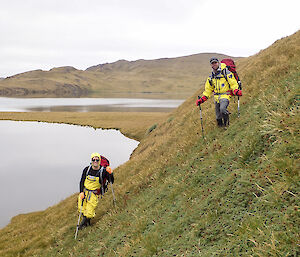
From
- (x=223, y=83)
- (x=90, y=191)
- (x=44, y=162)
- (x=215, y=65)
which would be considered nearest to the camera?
(x=215, y=65)

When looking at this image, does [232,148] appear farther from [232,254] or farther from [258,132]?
[232,254]

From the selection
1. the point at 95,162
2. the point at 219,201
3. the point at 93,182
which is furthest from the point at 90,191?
the point at 219,201

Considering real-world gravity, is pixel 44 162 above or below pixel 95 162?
below

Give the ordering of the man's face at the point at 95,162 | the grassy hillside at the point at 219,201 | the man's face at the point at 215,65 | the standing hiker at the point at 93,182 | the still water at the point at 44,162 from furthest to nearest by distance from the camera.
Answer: the still water at the point at 44,162 → the standing hiker at the point at 93,182 → the man's face at the point at 95,162 → the man's face at the point at 215,65 → the grassy hillside at the point at 219,201

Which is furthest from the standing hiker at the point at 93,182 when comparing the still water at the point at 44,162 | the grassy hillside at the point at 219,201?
the still water at the point at 44,162

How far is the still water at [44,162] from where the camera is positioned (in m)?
22.9

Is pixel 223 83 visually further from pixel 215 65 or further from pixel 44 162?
pixel 44 162

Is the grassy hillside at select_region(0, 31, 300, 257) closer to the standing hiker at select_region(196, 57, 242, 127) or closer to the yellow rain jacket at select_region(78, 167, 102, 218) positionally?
the yellow rain jacket at select_region(78, 167, 102, 218)

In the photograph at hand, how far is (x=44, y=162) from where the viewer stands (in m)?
32.7

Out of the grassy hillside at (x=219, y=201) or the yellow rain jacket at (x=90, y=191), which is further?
the yellow rain jacket at (x=90, y=191)

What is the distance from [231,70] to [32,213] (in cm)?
1976

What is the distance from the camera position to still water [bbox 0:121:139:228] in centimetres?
2291

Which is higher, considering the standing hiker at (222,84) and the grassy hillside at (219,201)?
the standing hiker at (222,84)

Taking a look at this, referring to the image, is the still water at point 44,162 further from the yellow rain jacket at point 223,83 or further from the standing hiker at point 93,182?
the yellow rain jacket at point 223,83
